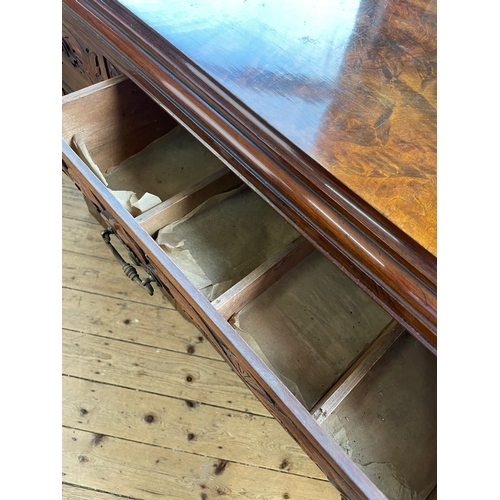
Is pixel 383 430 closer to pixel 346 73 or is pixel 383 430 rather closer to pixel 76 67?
pixel 346 73

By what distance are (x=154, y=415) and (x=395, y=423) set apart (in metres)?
0.52

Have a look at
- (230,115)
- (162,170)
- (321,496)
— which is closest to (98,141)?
(162,170)

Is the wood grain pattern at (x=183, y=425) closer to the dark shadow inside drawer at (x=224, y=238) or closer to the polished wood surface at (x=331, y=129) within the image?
the dark shadow inside drawer at (x=224, y=238)

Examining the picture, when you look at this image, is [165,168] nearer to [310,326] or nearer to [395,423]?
[310,326]

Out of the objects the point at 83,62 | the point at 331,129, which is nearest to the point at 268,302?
the point at 331,129

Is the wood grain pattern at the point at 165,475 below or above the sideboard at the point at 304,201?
below

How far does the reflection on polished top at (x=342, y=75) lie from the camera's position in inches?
17.6

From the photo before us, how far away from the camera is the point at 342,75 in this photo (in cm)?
55

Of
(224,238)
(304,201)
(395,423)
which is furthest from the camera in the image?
(224,238)

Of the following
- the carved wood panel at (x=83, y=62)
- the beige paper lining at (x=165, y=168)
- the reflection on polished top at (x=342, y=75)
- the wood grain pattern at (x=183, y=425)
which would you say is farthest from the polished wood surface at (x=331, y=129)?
the wood grain pattern at (x=183, y=425)

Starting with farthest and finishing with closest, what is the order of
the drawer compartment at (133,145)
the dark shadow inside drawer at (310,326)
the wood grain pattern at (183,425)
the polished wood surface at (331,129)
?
1. the wood grain pattern at (183,425)
2. the drawer compartment at (133,145)
3. the dark shadow inside drawer at (310,326)
4. the polished wood surface at (331,129)

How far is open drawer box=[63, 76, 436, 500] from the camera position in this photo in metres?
0.54

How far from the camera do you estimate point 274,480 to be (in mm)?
855

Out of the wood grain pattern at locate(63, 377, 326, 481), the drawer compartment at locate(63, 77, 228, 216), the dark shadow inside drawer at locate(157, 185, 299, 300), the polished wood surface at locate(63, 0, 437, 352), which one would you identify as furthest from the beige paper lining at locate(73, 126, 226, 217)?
the wood grain pattern at locate(63, 377, 326, 481)
